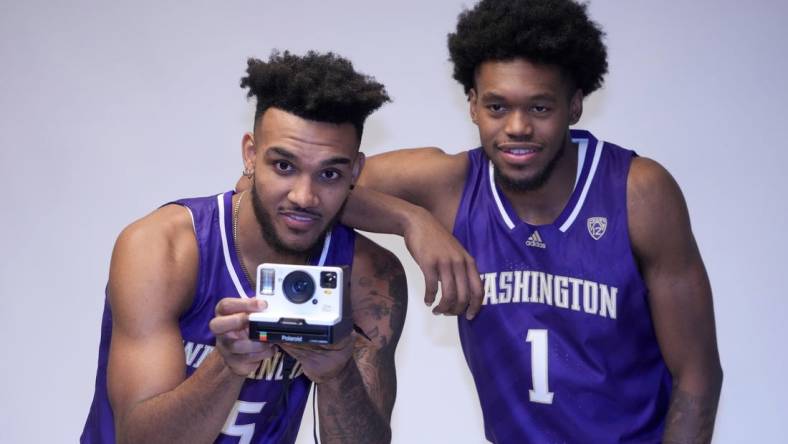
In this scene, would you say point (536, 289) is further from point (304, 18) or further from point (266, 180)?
point (304, 18)

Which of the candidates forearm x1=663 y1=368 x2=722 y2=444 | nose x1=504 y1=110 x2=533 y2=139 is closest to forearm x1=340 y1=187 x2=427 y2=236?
nose x1=504 y1=110 x2=533 y2=139

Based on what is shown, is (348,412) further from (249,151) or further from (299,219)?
(249,151)

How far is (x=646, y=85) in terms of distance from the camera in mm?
3037

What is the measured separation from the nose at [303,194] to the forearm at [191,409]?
0.34 m

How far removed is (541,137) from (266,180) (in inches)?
22.8

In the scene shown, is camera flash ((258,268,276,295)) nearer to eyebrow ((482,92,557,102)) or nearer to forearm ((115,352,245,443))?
forearm ((115,352,245,443))

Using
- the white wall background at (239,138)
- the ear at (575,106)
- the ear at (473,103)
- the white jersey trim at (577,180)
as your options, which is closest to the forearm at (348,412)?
the white jersey trim at (577,180)

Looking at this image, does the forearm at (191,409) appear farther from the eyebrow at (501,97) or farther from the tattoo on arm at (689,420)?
the tattoo on arm at (689,420)

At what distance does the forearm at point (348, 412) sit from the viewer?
75.1 inches

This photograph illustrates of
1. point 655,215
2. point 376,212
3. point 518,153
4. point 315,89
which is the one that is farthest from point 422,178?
point 655,215

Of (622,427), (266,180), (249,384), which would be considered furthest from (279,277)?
Answer: (622,427)

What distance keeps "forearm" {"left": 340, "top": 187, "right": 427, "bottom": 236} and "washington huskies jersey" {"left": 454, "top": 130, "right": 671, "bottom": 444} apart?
18cm

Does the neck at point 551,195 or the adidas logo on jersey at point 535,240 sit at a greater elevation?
the neck at point 551,195

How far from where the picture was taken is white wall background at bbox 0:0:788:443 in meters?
3.02
